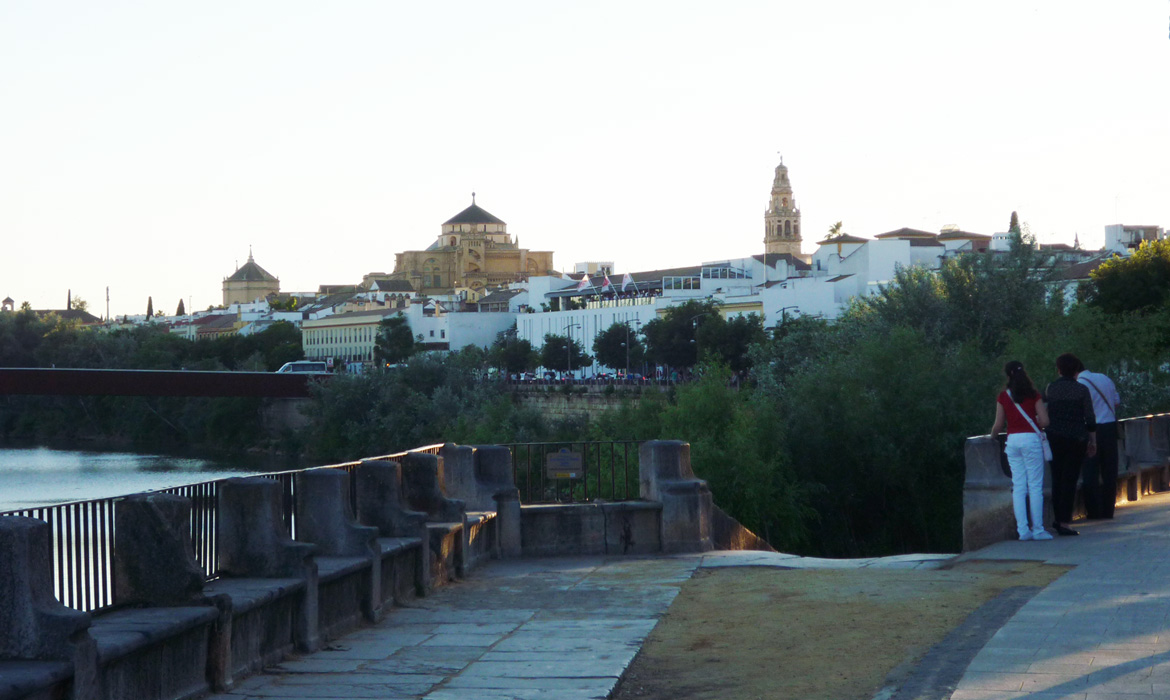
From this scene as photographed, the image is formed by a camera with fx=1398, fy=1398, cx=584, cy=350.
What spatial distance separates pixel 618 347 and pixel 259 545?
95.1 metres

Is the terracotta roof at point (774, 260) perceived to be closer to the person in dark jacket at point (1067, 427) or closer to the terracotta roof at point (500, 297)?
the terracotta roof at point (500, 297)

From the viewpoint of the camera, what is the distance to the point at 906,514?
3459 cm

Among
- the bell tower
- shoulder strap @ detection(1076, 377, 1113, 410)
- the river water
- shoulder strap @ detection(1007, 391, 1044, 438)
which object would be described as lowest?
the river water

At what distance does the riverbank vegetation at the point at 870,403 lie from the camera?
34.4 m

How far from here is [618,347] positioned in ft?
339

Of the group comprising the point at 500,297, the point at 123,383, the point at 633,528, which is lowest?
the point at 633,528

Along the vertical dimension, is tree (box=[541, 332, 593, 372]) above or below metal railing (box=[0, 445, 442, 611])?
above

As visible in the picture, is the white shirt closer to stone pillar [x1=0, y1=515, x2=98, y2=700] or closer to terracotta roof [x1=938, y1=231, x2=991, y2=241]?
stone pillar [x1=0, y1=515, x2=98, y2=700]

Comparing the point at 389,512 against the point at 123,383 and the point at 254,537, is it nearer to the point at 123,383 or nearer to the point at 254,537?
the point at 254,537

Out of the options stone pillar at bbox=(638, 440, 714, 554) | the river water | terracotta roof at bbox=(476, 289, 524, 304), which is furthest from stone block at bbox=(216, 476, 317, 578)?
terracotta roof at bbox=(476, 289, 524, 304)

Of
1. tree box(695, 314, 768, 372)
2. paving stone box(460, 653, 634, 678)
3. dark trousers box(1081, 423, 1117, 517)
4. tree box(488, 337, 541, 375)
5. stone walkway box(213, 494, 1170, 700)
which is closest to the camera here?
stone walkway box(213, 494, 1170, 700)

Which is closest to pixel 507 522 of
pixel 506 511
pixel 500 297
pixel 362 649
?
pixel 506 511

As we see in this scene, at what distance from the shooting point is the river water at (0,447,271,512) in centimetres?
4709

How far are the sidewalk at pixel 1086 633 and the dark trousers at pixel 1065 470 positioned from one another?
0.78 metres
